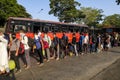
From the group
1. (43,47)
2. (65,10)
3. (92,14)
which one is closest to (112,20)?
(92,14)

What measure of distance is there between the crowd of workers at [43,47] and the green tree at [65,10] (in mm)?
52876

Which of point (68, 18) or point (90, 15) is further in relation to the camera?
point (90, 15)

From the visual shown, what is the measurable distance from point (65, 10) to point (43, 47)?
68.9 meters

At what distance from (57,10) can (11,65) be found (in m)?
77.1

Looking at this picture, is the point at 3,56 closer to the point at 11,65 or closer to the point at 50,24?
the point at 11,65

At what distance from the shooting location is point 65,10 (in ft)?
286

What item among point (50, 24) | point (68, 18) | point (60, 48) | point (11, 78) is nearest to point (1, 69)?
point (11, 78)

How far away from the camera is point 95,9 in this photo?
130m

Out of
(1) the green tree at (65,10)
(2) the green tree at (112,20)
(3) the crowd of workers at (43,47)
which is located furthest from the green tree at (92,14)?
(3) the crowd of workers at (43,47)

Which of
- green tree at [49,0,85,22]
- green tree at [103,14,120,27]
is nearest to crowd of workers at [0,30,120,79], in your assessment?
green tree at [49,0,85,22]

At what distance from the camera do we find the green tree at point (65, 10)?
85.4m

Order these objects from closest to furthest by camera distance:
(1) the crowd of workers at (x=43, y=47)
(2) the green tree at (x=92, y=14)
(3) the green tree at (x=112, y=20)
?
(1) the crowd of workers at (x=43, y=47)
(2) the green tree at (x=92, y=14)
(3) the green tree at (x=112, y=20)

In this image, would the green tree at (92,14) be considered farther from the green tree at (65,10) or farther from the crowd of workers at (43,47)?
the crowd of workers at (43,47)

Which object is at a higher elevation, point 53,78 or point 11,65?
point 11,65
